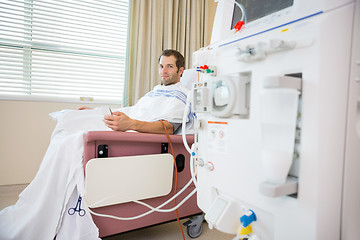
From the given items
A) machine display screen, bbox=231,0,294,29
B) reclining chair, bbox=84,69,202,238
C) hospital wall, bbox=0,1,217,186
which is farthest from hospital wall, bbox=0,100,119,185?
machine display screen, bbox=231,0,294,29

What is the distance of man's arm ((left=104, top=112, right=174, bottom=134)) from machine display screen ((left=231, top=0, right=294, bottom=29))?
62 centimetres

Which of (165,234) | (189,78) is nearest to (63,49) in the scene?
(189,78)

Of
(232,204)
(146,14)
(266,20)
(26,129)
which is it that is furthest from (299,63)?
(26,129)

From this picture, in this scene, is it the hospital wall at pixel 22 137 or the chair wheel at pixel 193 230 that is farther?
the hospital wall at pixel 22 137

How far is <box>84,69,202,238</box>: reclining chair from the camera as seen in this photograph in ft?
3.31

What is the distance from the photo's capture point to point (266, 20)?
756 mm

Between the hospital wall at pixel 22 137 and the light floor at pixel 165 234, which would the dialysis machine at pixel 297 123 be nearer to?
the light floor at pixel 165 234

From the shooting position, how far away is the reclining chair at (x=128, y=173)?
1.01 m

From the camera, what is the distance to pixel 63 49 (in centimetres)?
235

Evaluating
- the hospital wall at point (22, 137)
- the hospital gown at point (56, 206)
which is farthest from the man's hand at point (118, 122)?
the hospital wall at point (22, 137)

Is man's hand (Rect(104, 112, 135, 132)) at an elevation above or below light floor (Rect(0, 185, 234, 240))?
above

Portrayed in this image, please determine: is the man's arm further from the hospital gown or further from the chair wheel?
the chair wheel

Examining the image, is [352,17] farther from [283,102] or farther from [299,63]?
[283,102]

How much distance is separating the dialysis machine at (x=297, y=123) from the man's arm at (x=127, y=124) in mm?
545
